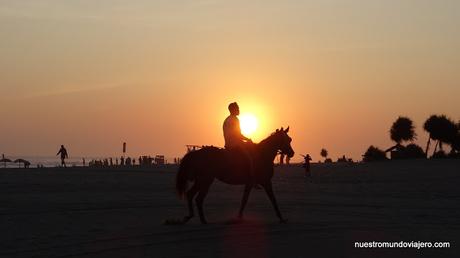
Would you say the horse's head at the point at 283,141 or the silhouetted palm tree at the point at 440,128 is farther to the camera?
the silhouetted palm tree at the point at 440,128

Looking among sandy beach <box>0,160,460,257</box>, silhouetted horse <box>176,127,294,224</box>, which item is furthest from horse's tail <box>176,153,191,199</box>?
sandy beach <box>0,160,460,257</box>

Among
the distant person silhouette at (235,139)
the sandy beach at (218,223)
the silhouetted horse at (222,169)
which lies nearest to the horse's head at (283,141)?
the silhouetted horse at (222,169)

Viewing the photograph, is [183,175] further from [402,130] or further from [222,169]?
[402,130]

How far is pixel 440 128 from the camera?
230ft

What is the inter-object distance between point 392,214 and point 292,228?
4.83m

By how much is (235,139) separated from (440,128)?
56.3m

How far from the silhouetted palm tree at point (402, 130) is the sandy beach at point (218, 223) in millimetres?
40425

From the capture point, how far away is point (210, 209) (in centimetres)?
2078

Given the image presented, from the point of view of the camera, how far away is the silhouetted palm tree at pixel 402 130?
70250mm

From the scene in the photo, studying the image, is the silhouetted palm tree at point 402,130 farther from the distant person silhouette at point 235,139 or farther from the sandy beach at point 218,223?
the distant person silhouette at point 235,139

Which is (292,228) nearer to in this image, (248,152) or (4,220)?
(248,152)

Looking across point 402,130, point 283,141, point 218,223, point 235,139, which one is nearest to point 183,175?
point 218,223

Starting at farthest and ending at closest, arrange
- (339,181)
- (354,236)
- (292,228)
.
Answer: (339,181) → (292,228) → (354,236)

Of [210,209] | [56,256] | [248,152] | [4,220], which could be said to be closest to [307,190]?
[210,209]
